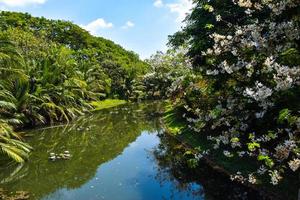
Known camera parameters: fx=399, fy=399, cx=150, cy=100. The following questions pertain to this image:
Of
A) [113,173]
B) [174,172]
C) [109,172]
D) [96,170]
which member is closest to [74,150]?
[96,170]

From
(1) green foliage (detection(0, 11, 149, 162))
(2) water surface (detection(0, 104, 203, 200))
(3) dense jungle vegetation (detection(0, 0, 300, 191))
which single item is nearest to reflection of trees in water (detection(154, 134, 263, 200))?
(2) water surface (detection(0, 104, 203, 200))

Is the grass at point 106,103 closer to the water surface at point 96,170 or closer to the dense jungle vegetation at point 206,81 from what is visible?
the dense jungle vegetation at point 206,81

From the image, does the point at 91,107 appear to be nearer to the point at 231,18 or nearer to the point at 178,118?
the point at 178,118

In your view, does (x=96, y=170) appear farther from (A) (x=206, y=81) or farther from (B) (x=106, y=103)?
(B) (x=106, y=103)

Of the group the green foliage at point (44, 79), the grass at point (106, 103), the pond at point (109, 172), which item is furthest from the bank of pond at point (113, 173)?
the grass at point (106, 103)

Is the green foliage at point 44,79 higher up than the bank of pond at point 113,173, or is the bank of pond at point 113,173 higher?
the green foliage at point 44,79

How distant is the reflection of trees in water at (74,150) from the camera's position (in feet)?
68.4

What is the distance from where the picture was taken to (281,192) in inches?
587

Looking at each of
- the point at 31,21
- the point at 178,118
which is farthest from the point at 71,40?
the point at 178,118

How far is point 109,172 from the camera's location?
22.3 metres

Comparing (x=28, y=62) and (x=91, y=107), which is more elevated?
(x=28, y=62)

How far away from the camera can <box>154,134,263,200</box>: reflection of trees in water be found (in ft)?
54.7

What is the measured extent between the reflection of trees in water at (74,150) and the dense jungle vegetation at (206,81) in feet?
4.29

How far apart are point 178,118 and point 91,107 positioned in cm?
2387
